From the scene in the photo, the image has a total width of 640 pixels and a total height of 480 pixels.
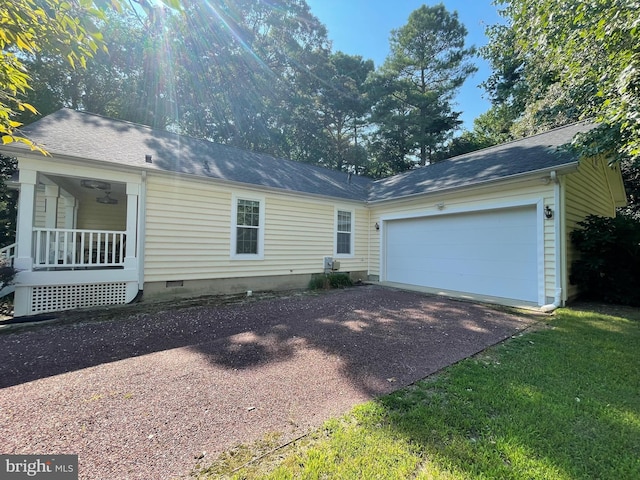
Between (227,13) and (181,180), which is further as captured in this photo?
(227,13)

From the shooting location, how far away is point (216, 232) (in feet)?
25.6

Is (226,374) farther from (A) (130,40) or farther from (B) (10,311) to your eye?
(A) (130,40)

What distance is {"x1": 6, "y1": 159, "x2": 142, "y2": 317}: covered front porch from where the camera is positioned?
5574mm

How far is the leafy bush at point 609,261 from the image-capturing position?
21.3 feet

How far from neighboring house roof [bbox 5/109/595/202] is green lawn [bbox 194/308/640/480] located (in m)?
5.01

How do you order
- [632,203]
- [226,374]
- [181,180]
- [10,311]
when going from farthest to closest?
1. [632,203]
2. [181,180]
3. [10,311]
4. [226,374]

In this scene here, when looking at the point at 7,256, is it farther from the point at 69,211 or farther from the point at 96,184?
the point at 96,184

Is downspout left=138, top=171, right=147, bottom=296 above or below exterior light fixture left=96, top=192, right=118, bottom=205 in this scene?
below

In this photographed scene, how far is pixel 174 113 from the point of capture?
1845cm

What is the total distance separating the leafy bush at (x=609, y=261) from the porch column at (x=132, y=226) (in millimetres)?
9946

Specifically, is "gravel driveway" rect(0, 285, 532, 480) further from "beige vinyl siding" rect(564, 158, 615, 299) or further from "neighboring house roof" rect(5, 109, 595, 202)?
"neighboring house roof" rect(5, 109, 595, 202)

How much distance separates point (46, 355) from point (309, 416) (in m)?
3.67

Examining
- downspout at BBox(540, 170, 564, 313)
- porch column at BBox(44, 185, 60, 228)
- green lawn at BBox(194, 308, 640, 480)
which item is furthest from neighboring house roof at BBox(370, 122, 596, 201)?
porch column at BBox(44, 185, 60, 228)

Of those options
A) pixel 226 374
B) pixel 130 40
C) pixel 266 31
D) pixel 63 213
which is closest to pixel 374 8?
pixel 266 31
